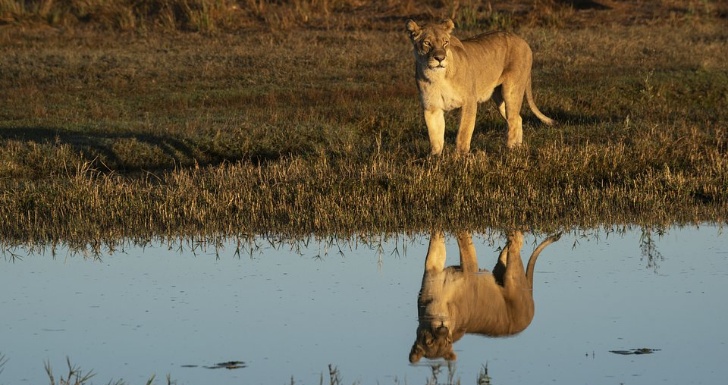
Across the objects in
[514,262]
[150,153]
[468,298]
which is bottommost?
[468,298]

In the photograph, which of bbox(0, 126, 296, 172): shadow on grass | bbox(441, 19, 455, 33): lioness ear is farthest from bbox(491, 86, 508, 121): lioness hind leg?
bbox(0, 126, 296, 172): shadow on grass

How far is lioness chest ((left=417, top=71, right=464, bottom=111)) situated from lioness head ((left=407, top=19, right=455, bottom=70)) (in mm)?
167

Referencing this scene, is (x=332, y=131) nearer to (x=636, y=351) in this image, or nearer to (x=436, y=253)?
(x=436, y=253)

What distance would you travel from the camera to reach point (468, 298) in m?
7.86

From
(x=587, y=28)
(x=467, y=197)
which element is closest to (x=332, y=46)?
(x=587, y=28)

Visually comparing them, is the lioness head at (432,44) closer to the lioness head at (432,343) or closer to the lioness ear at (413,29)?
the lioness ear at (413,29)

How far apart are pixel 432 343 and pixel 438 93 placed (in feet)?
18.1

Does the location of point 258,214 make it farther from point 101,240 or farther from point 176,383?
point 176,383

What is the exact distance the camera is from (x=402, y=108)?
1569 centimetres

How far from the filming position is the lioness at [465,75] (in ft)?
38.1

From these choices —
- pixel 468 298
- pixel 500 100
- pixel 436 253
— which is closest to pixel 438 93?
pixel 500 100

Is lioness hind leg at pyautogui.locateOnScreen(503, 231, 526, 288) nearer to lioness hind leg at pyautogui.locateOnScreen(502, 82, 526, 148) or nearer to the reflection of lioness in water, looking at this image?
the reflection of lioness in water

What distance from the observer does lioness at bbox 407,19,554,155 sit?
11617 mm

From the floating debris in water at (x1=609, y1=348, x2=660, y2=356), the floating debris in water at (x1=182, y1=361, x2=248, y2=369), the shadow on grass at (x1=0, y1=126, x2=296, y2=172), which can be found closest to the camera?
the floating debris in water at (x1=182, y1=361, x2=248, y2=369)
